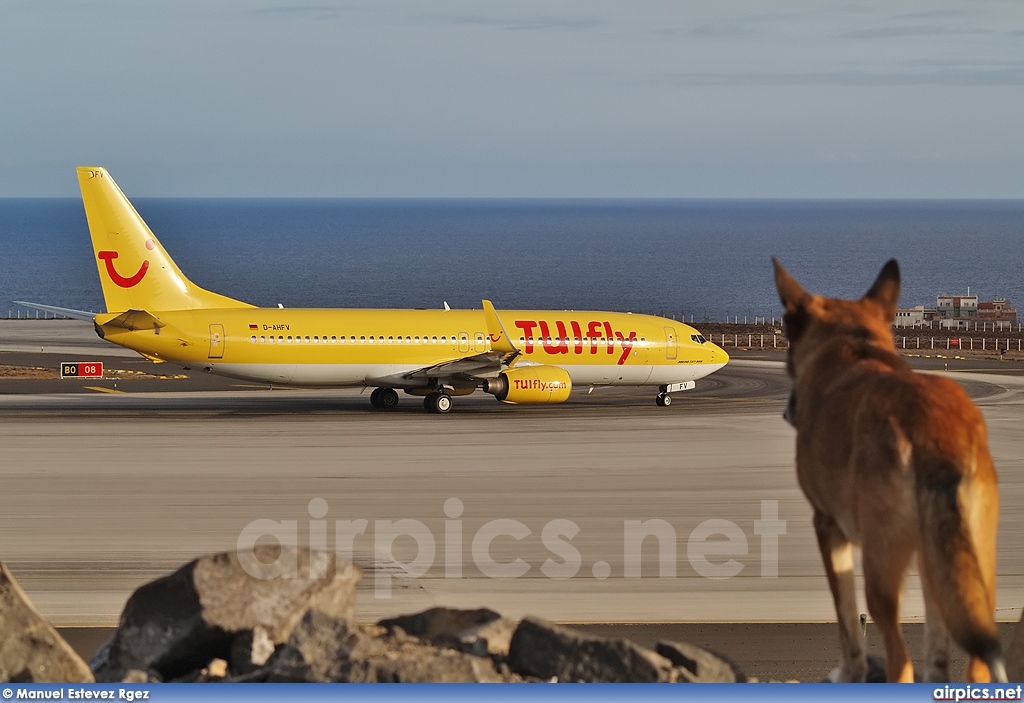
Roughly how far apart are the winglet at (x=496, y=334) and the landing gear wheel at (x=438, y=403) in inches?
102

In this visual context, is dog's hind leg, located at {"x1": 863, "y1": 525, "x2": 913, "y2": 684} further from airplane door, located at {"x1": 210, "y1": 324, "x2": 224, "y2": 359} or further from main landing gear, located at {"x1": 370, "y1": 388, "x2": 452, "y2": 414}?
main landing gear, located at {"x1": 370, "y1": 388, "x2": 452, "y2": 414}

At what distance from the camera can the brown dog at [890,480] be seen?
588cm

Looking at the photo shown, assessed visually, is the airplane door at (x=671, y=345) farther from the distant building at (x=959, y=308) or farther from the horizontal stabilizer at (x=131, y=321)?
the distant building at (x=959, y=308)

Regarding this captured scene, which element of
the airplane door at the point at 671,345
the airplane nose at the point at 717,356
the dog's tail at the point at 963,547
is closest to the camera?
the dog's tail at the point at 963,547

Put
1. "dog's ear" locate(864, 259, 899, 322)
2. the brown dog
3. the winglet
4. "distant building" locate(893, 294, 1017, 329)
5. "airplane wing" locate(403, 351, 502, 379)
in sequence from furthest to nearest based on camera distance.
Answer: "distant building" locate(893, 294, 1017, 329)
the winglet
"airplane wing" locate(403, 351, 502, 379)
"dog's ear" locate(864, 259, 899, 322)
the brown dog

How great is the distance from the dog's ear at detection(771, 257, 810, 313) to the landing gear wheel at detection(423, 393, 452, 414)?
40.7 metres

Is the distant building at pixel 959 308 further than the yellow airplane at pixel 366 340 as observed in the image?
Yes

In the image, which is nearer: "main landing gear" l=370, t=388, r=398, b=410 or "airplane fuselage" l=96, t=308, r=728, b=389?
"airplane fuselage" l=96, t=308, r=728, b=389

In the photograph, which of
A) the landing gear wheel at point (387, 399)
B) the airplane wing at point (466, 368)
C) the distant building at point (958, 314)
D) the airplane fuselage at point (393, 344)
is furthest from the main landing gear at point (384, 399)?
the distant building at point (958, 314)

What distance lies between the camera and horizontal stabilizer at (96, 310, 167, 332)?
143 feet

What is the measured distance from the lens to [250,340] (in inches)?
1767

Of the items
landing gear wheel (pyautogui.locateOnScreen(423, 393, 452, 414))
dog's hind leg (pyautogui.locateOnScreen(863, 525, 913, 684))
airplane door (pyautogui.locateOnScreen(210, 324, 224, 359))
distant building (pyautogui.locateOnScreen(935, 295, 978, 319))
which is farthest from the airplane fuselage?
distant building (pyautogui.locateOnScreen(935, 295, 978, 319))

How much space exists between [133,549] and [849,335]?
18.0 m

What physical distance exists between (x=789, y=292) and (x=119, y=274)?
133 feet
